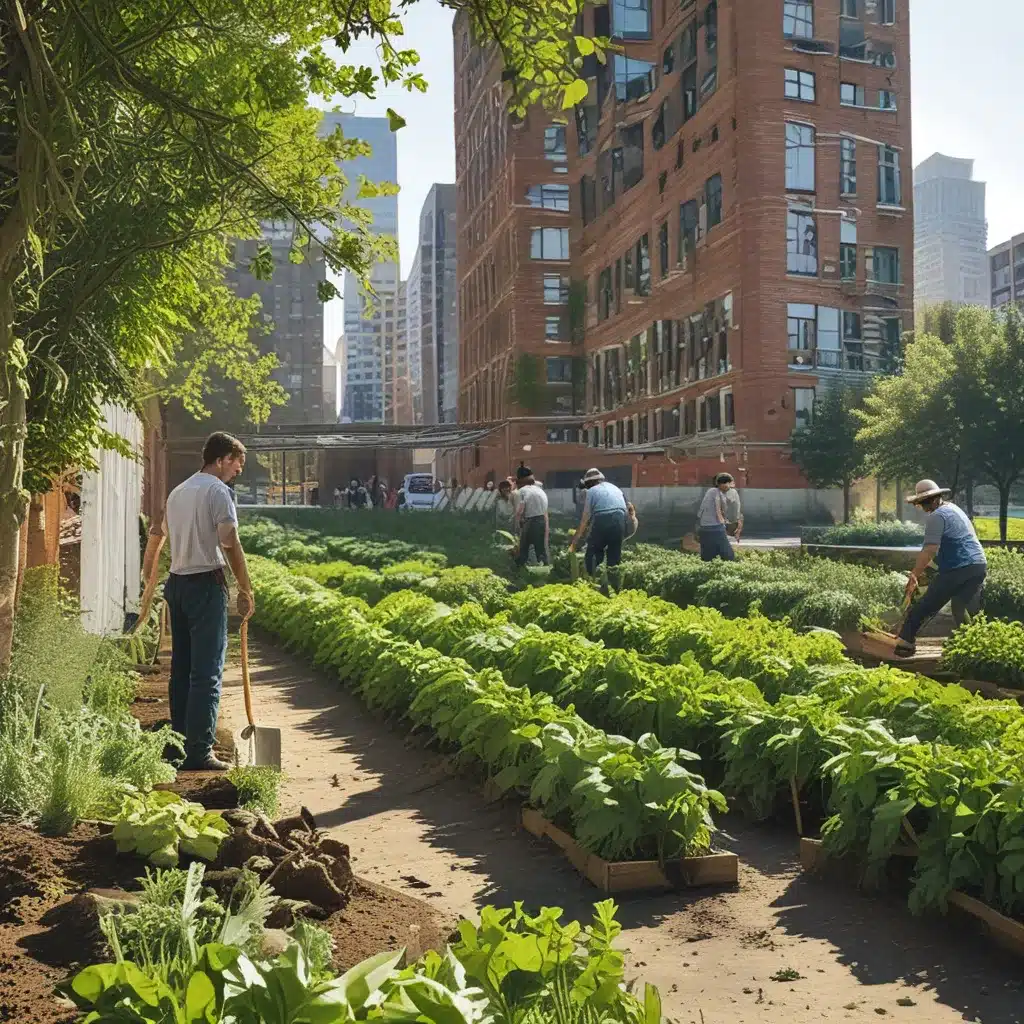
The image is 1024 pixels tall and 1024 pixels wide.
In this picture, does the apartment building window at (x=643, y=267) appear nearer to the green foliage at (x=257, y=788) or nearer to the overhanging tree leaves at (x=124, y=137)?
the overhanging tree leaves at (x=124, y=137)

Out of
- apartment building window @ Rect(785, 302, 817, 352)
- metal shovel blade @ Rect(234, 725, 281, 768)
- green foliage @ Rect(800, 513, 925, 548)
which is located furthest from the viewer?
apartment building window @ Rect(785, 302, 817, 352)

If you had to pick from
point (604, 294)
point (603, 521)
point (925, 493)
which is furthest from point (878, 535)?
point (604, 294)

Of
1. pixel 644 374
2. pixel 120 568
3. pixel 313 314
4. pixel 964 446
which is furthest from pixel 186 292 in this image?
pixel 313 314

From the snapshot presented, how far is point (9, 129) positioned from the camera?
6.33m

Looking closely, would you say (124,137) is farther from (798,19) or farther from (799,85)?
(798,19)

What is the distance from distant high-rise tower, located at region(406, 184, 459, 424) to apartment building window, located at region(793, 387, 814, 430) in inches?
3548

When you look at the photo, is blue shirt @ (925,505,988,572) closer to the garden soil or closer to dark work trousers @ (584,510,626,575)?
dark work trousers @ (584,510,626,575)

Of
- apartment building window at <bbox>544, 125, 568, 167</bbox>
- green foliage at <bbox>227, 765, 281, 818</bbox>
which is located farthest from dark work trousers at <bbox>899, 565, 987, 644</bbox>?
apartment building window at <bbox>544, 125, 568, 167</bbox>

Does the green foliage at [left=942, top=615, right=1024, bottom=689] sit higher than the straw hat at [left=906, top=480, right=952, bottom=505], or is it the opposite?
the straw hat at [left=906, top=480, right=952, bottom=505]

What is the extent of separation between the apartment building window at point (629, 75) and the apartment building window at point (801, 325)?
18532 millimetres

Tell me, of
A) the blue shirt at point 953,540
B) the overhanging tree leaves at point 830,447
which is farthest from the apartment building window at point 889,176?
the blue shirt at point 953,540

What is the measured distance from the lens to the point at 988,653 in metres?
9.56

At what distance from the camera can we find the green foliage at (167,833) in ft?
14.6

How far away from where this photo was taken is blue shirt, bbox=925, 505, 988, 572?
11344 mm
